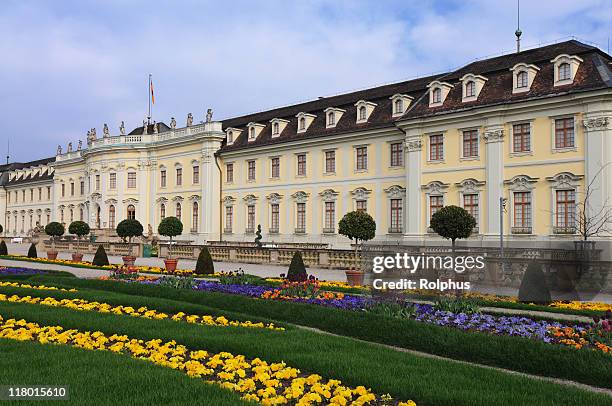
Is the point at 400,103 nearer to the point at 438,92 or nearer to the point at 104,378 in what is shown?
the point at 438,92

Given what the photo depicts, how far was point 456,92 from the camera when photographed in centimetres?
2977

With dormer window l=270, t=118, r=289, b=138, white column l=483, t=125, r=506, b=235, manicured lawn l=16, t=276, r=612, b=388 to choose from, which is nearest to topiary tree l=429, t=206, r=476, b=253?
white column l=483, t=125, r=506, b=235

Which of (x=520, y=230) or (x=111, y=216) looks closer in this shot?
(x=520, y=230)

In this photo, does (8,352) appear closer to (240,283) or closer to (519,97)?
(240,283)

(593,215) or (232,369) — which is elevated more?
(593,215)

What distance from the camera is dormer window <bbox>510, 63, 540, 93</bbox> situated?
2698 cm

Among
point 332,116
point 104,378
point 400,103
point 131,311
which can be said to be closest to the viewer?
point 104,378

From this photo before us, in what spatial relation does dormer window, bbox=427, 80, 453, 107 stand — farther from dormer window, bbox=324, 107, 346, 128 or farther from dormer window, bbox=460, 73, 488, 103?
dormer window, bbox=324, 107, 346, 128

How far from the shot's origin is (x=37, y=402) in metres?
4.80

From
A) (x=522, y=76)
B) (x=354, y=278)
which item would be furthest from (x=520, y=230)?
(x=354, y=278)

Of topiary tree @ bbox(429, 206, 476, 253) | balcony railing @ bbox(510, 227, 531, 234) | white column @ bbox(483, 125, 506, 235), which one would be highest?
white column @ bbox(483, 125, 506, 235)

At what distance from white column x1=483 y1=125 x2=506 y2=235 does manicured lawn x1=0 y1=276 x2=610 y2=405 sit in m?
19.5

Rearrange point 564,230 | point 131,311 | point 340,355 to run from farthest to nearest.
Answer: point 564,230, point 131,311, point 340,355

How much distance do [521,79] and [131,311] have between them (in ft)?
75.0
